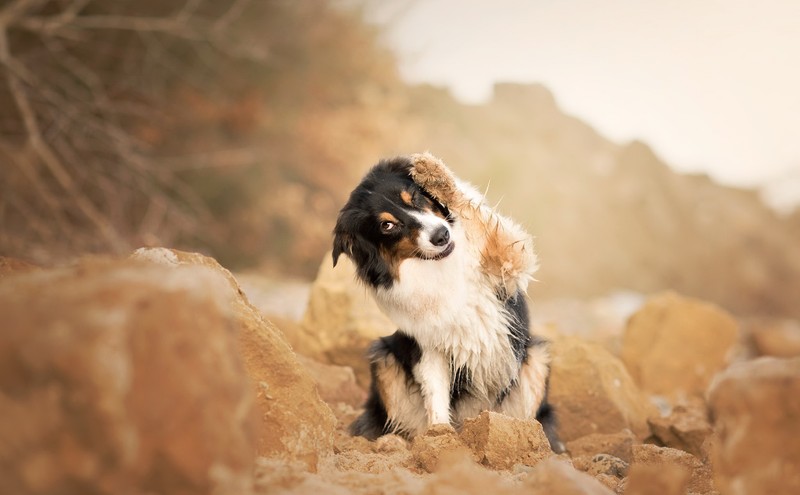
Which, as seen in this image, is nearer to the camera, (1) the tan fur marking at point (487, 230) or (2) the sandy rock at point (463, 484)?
(2) the sandy rock at point (463, 484)

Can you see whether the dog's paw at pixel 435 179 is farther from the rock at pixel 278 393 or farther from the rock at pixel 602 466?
the rock at pixel 602 466

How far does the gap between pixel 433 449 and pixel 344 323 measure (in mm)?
2816

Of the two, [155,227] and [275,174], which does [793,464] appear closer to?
[155,227]

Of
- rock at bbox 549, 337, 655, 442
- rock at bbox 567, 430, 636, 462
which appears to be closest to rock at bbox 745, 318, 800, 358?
rock at bbox 549, 337, 655, 442

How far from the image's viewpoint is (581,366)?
5.30 meters

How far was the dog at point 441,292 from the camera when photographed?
162 inches

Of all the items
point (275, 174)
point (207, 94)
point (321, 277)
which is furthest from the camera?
point (275, 174)

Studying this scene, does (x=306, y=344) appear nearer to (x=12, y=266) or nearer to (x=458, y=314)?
(x=458, y=314)

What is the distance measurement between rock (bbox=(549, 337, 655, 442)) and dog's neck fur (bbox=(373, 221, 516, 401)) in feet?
3.89

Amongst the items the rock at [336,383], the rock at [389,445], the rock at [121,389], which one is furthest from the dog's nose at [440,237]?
the rock at [121,389]

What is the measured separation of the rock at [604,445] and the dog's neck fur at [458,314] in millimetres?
742

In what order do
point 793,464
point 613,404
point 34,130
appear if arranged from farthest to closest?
point 34,130 → point 613,404 → point 793,464

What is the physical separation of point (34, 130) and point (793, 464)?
7.24m

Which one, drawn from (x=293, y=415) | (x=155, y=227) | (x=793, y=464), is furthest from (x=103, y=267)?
(x=155, y=227)
